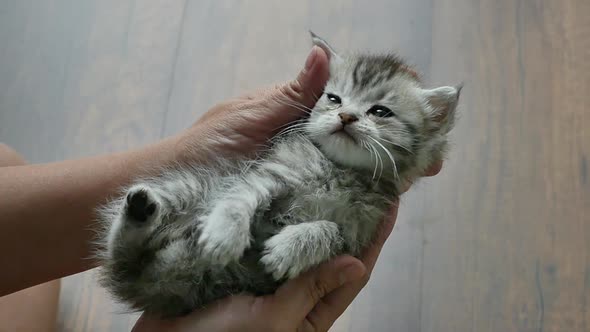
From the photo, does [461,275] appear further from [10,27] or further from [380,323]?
[10,27]

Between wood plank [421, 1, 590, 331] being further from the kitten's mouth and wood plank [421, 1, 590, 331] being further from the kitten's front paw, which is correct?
the kitten's front paw

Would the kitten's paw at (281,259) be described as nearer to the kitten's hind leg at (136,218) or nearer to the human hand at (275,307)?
the human hand at (275,307)

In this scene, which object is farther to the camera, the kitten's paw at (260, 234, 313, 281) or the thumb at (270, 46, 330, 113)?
the thumb at (270, 46, 330, 113)

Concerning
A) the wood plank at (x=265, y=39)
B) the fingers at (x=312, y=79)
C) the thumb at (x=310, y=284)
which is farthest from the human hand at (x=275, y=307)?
the wood plank at (x=265, y=39)

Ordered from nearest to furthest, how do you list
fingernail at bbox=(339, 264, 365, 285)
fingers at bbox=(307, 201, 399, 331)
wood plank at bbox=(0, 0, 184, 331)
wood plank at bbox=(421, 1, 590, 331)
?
1. fingernail at bbox=(339, 264, 365, 285)
2. fingers at bbox=(307, 201, 399, 331)
3. wood plank at bbox=(421, 1, 590, 331)
4. wood plank at bbox=(0, 0, 184, 331)

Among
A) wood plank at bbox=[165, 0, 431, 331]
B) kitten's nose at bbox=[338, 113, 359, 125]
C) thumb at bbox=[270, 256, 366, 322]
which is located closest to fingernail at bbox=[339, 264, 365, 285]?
thumb at bbox=[270, 256, 366, 322]

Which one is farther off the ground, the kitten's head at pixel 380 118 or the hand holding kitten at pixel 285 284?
the kitten's head at pixel 380 118
